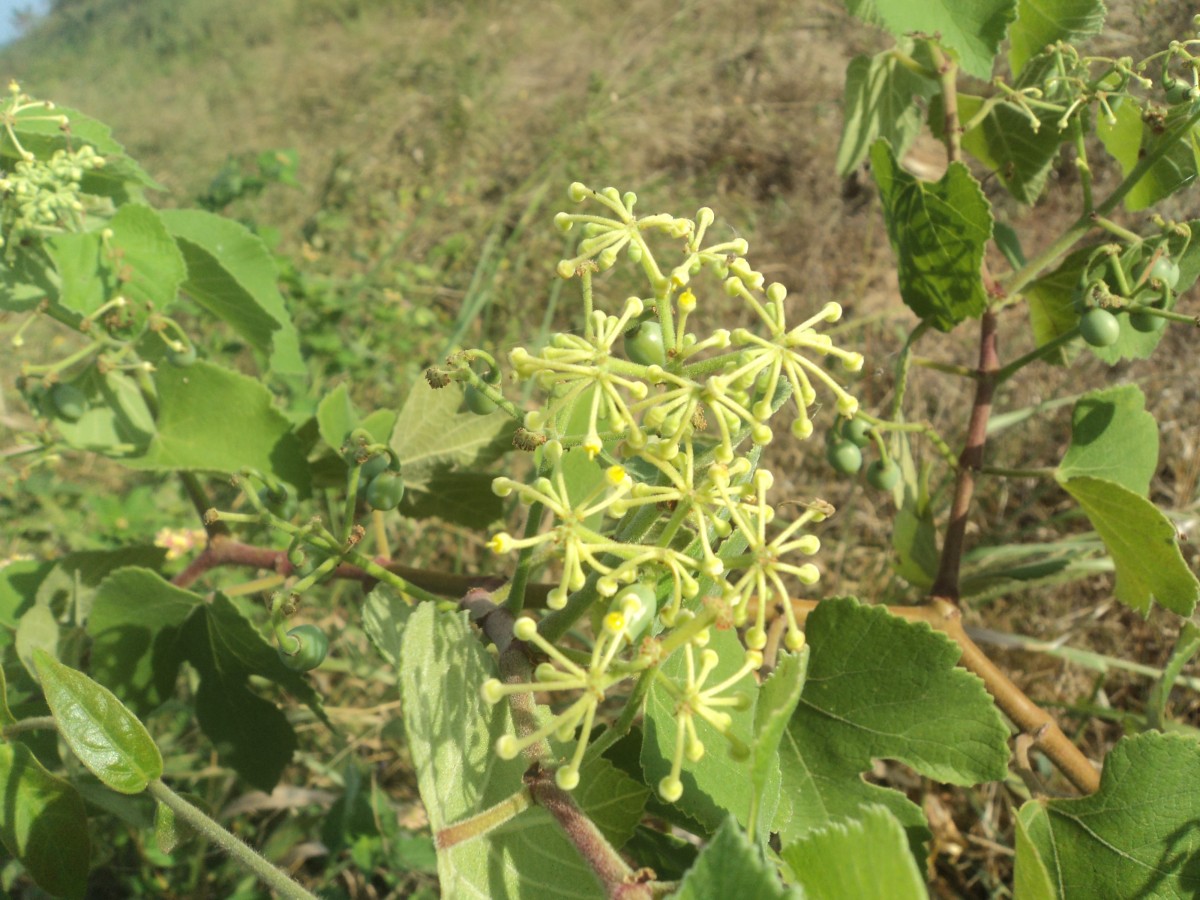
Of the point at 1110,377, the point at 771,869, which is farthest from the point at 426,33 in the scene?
the point at 771,869

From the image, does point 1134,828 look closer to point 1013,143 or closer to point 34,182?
point 1013,143

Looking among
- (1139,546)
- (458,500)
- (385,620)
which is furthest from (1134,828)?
(458,500)

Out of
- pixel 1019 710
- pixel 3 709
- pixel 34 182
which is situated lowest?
pixel 1019 710

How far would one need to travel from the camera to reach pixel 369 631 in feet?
4.04

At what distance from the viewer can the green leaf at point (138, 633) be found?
1.67 metres

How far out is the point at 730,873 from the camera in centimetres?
81

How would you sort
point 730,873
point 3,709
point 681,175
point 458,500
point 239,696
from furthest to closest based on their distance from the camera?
point 681,175 < point 458,500 < point 239,696 < point 3,709 < point 730,873

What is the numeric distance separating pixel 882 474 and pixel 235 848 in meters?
1.35

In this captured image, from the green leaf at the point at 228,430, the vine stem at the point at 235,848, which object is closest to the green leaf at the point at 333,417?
the green leaf at the point at 228,430

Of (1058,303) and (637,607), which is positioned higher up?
(637,607)

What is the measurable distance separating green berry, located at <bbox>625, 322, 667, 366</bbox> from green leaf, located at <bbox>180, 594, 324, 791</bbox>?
0.96 meters

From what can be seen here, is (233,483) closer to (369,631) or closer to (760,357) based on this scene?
(369,631)

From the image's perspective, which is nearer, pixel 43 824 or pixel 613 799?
pixel 613 799

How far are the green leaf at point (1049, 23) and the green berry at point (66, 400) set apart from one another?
196cm
